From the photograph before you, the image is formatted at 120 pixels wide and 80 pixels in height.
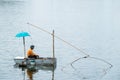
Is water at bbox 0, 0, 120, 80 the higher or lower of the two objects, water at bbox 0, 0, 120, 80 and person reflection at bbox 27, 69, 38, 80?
the higher

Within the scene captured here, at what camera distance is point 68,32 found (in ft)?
228

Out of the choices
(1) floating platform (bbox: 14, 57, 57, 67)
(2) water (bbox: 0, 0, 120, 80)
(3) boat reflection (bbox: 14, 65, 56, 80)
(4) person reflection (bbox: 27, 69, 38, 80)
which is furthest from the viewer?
(1) floating platform (bbox: 14, 57, 57, 67)

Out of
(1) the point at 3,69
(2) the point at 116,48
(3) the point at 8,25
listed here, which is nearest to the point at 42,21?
(3) the point at 8,25

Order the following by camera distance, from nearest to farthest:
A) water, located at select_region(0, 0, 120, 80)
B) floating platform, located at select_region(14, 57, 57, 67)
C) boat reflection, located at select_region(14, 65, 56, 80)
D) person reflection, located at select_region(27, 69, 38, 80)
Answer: person reflection, located at select_region(27, 69, 38, 80) < boat reflection, located at select_region(14, 65, 56, 80) < water, located at select_region(0, 0, 120, 80) < floating platform, located at select_region(14, 57, 57, 67)

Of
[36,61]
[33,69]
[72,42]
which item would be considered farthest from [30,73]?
[72,42]

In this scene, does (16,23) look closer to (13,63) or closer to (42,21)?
(42,21)

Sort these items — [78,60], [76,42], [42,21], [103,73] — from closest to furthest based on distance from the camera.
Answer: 1. [103,73]
2. [78,60]
3. [76,42]
4. [42,21]

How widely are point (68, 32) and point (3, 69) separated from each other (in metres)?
30.5

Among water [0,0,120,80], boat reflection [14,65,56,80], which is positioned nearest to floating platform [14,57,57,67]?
boat reflection [14,65,56,80]

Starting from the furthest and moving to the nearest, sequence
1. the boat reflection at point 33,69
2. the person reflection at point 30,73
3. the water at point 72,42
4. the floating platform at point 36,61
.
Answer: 1. the floating platform at point 36,61
2. the water at point 72,42
3. the boat reflection at point 33,69
4. the person reflection at point 30,73

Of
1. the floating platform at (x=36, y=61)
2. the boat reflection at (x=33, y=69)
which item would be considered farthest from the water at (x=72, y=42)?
the floating platform at (x=36, y=61)

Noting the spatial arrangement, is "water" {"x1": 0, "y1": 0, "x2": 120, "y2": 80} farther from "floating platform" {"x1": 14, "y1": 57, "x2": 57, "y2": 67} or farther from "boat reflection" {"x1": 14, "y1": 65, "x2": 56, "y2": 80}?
"floating platform" {"x1": 14, "y1": 57, "x2": 57, "y2": 67}

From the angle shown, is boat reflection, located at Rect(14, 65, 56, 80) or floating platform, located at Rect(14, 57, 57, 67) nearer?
boat reflection, located at Rect(14, 65, 56, 80)

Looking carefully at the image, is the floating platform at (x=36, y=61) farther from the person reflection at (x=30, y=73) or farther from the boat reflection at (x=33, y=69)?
the person reflection at (x=30, y=73)
